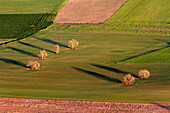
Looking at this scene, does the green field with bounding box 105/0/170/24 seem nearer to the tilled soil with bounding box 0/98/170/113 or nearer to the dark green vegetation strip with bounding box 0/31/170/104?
the dark green vegetation strip with bounding box 0/31/170/104

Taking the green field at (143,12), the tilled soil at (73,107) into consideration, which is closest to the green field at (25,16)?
the green field at (143,12)

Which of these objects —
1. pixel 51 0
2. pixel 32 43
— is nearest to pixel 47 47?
pixel 32 43

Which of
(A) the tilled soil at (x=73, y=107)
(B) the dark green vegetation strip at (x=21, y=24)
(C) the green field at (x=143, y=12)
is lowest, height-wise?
(A) the tilled soil at (x=73, y=107)

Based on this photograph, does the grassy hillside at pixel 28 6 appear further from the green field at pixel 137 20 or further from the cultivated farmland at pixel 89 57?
the green field at pixel 137 20

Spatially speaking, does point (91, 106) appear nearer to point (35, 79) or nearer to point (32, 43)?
point (35, 79)

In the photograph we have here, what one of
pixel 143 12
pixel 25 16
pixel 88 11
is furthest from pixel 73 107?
pixel 25 16

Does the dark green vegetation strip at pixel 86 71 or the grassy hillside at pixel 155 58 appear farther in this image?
the grassy hillside at pixel 155 58

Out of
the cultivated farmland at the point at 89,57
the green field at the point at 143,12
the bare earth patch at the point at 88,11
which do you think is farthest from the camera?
the bare earth patch at the point at 88,11
